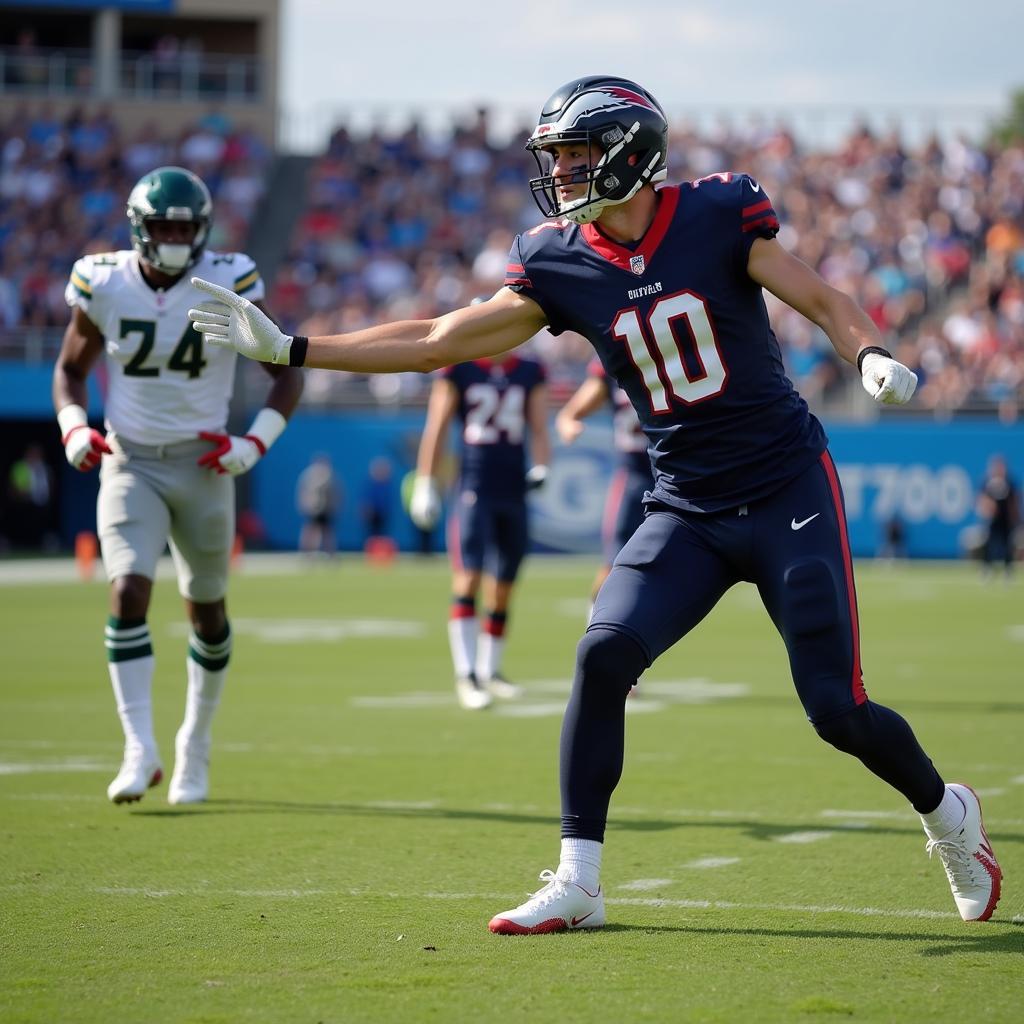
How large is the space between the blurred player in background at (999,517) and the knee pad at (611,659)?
2004cm

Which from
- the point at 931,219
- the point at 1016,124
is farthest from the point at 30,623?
the point at 1016,124

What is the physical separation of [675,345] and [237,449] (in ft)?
7.69

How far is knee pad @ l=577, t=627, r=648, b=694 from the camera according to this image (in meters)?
4.41

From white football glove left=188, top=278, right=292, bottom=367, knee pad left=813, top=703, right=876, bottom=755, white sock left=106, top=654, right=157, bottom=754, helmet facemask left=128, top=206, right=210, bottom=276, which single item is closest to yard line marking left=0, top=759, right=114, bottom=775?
white sock left=106, top=654, right=157, bottom=754

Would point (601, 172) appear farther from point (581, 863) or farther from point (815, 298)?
point (581, 863)

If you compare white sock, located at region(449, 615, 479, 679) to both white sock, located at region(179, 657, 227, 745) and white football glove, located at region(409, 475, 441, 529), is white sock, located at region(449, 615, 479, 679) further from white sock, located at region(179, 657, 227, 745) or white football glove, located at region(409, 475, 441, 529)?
white sock, located at region(179, 657, 227, 745)

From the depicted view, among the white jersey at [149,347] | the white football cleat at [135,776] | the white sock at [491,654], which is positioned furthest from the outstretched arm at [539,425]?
the white football cleat at [135,776]

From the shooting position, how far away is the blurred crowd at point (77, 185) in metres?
28.8

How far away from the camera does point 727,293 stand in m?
4.50

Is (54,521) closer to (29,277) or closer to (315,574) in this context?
Result: (29,277)

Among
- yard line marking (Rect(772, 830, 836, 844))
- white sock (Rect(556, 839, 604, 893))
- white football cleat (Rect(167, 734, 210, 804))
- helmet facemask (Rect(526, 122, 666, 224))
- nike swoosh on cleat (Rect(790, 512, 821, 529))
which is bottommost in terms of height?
white football cleat (Rect(167, 734, 210, 804))

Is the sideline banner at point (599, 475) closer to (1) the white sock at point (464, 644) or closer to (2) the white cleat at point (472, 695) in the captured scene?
(1) the white sock at point (464, 644)

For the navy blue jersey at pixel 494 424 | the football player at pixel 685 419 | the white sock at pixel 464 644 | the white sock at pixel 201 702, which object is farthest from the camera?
the navy blue jersey at pixel 494 424

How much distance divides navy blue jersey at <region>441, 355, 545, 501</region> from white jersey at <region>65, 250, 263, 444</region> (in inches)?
141
